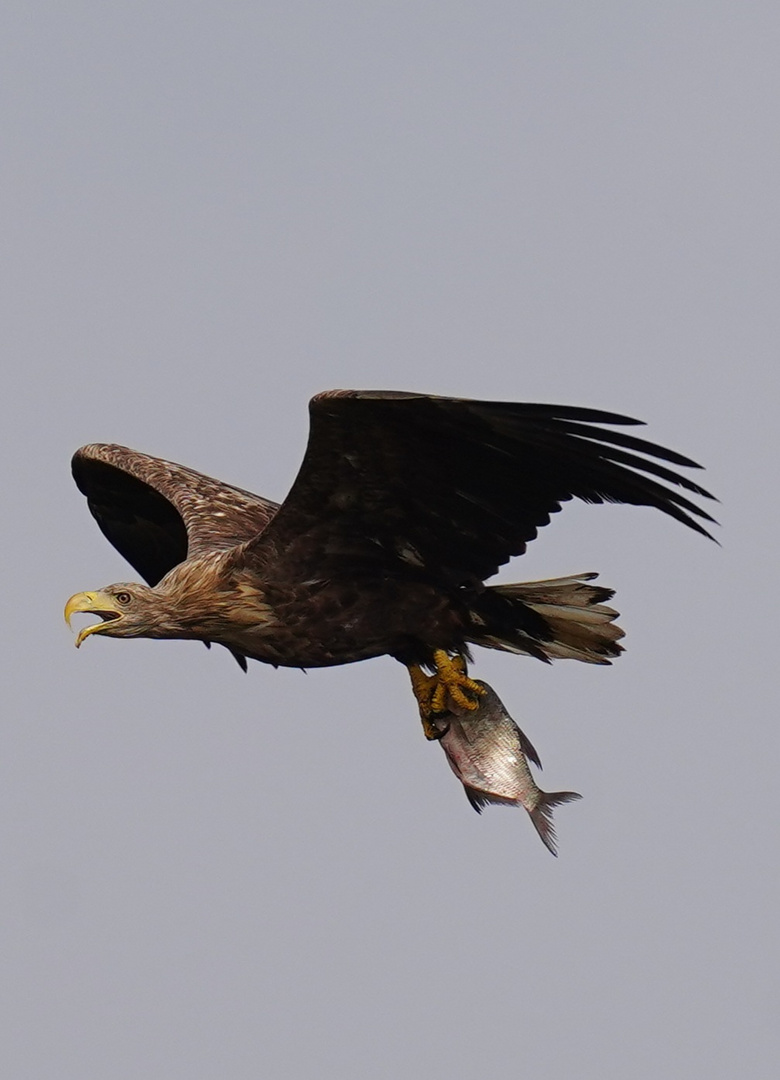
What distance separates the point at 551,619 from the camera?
12227 mm

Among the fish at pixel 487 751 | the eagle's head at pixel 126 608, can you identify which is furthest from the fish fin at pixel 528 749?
the eagle's head at pixel 126 608

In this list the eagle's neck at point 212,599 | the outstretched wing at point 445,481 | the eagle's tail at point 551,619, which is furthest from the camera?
the eagle's tail at point 551,619

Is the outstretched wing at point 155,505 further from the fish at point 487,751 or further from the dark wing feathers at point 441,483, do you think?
the fish at point 487,751

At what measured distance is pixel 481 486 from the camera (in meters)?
11.1

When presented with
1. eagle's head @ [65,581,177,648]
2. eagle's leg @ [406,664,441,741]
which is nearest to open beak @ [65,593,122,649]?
eagle's head @ [65,581,177,648]

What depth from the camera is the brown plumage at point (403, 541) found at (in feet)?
34.4

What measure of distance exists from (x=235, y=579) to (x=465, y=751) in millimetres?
1503

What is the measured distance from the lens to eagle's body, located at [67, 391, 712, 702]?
10.5 metres

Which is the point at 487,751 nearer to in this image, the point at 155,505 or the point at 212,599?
the point at 212,599

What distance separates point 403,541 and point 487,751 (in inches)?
52.6

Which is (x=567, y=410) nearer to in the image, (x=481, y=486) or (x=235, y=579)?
(x=481, y=486)

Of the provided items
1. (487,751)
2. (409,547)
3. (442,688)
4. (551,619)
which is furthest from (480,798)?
(409,547)

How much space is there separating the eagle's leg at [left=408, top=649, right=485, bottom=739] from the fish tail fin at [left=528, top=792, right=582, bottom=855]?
59 cm

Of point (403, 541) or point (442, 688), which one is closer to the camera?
point (403, 541)
